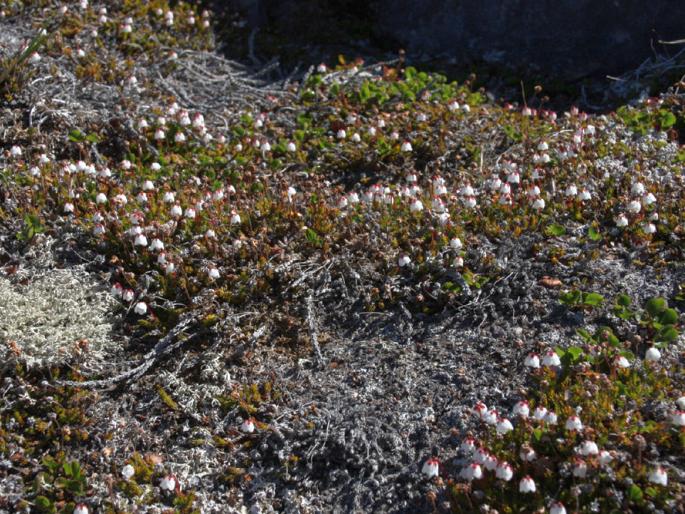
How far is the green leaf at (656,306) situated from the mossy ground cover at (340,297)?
0.01 metres

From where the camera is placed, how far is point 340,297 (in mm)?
5215

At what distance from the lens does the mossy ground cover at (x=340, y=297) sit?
407cm

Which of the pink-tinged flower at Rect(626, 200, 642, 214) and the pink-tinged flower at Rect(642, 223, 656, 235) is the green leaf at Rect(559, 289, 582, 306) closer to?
the pink-tinged flower at Rect(642, 223, 656, 235)

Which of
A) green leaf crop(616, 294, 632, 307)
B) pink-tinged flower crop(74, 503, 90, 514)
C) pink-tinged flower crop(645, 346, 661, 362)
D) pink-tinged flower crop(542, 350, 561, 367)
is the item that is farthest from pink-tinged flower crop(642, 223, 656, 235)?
pink-tinged flower crop(74, 503, 90, 514)

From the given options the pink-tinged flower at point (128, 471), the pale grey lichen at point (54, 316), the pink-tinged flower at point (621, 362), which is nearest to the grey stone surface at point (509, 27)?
the pale grey lichen at point (54, 316)

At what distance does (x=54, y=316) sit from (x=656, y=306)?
3579mm

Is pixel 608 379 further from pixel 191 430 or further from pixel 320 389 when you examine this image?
pixel 191 430

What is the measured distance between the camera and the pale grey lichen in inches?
185

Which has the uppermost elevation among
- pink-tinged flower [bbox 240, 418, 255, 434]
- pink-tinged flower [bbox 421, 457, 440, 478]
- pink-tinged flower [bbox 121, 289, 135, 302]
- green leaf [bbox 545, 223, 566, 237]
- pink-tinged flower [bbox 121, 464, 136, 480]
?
green leaf [bbox 545, 223, 566, 237]

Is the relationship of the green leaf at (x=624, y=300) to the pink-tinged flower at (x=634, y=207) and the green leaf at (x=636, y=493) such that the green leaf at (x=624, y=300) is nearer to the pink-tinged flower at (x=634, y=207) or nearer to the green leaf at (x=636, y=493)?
the pink-tinged flower at (x=634, y=207)

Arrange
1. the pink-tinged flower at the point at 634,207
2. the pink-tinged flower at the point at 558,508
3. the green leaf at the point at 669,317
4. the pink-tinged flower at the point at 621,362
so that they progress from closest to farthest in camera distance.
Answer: the pink-tinged flower at the point at 558,508, the pink-tinged flower at the point at 621,362, the green leaf at the point at 669,317, the pink-tinged flower at the point at 634,207

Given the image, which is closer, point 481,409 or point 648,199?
point 481,409

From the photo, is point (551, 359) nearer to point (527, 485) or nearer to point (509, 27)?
point (527, 485)

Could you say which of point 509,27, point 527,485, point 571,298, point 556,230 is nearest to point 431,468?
point 527,485
